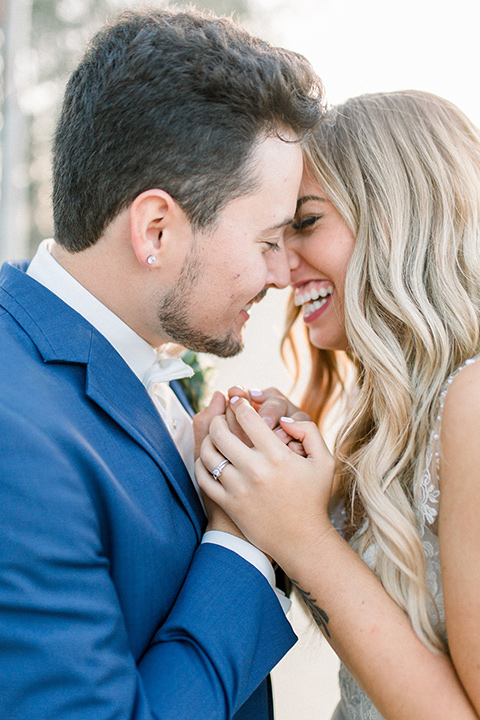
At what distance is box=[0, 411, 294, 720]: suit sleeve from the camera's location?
3.58 ft

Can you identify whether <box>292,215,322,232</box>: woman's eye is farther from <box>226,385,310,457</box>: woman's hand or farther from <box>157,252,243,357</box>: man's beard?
<box>226,385,310,457</box>: woman's hand

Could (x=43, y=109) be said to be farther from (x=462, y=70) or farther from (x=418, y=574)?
(x=418, y=574)

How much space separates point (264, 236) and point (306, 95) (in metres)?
0.48

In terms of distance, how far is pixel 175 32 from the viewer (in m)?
1.60

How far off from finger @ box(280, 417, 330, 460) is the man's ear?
64cm

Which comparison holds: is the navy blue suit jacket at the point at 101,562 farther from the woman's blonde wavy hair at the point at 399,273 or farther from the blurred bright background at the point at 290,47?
the blurred bright background at the point at 290,47

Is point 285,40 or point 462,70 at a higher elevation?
point 285,40

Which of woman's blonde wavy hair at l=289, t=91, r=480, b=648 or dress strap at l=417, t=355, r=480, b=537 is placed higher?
woman's blonde wavy hair at l=289, t=91, r=480, b=648

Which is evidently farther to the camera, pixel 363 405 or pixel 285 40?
pixel 285 40

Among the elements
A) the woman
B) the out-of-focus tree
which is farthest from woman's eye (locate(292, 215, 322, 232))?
the out-of-focus tree

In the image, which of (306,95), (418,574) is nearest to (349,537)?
(418,574)

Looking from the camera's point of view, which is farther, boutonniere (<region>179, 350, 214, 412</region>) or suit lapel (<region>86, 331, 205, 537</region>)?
boutonniere (<region>179, 350, 214, 412</region>)

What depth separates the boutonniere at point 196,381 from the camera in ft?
8.78

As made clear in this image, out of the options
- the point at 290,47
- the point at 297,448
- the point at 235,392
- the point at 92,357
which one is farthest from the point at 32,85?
the point at 297,448
